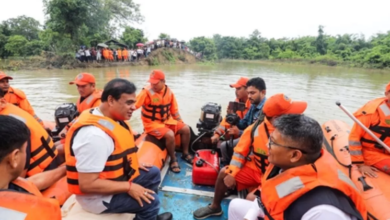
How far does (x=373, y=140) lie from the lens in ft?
7.68

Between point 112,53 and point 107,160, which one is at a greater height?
point 112,53

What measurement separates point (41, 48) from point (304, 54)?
117ft

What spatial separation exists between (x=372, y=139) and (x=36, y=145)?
3030 millimetres

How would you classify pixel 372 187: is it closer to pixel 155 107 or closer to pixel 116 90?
pixel 116 90

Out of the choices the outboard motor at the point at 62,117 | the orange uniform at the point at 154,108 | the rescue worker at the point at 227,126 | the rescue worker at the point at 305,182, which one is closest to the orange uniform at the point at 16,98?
the outboard motor at the point at 62,117

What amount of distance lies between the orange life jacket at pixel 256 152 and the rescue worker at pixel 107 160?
2.80 ft

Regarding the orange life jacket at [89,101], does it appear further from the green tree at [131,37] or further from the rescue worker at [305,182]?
the green tree at [131,37]

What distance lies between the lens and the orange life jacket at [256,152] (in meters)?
2.10

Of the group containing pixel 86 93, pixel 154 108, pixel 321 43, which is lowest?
pixel 154 108

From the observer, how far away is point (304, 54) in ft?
125

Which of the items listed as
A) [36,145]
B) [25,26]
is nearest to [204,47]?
[25,26]

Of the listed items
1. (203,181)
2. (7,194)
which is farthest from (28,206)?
(203,181)

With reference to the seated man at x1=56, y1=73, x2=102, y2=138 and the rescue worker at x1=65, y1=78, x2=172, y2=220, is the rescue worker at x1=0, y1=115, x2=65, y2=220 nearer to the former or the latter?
the rescue worker at x1=65, y1=78, x2=172, y2=220

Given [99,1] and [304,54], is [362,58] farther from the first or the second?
[99,1]
